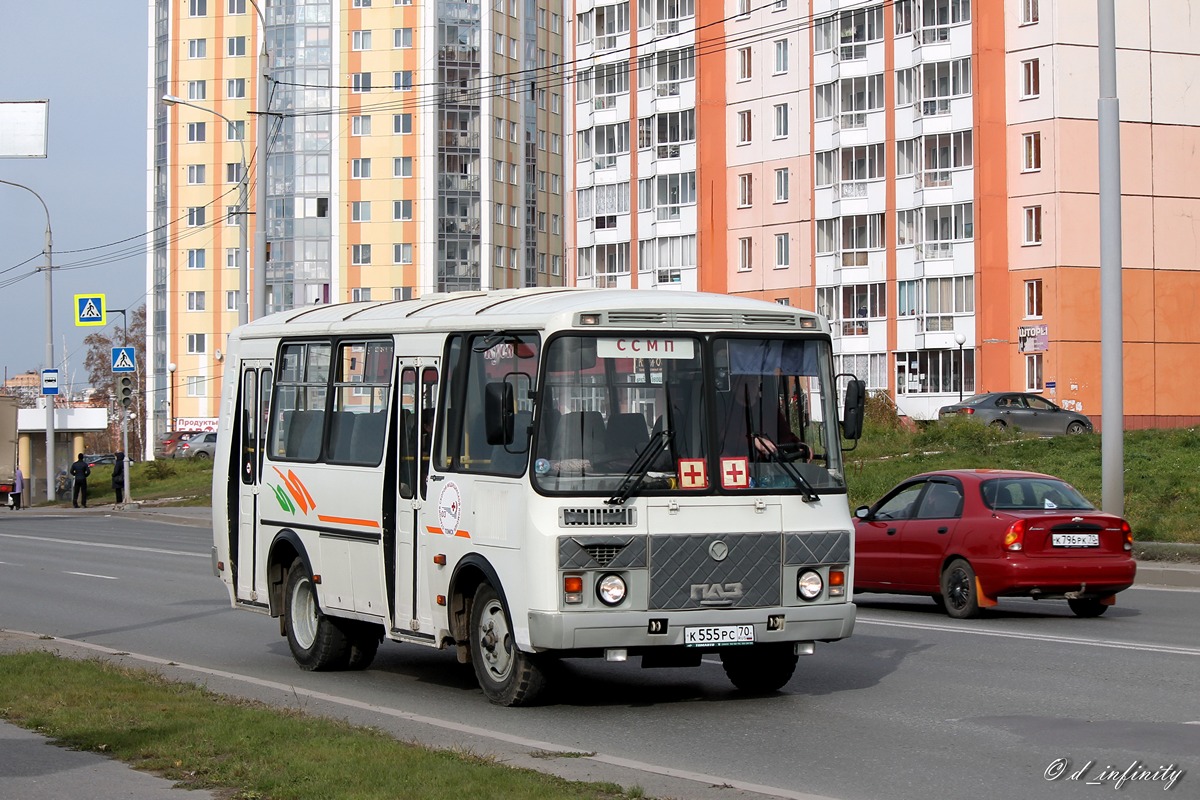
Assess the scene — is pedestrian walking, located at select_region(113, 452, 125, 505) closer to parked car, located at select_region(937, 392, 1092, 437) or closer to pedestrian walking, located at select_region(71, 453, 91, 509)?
pedestrian walking, located at select_region(71, 453, 91, 509)

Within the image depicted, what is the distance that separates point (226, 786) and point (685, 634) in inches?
136

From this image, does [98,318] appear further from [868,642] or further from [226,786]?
[226,786]

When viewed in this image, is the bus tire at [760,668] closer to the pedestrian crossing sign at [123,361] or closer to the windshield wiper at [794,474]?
the windshield wiper at [794,474]

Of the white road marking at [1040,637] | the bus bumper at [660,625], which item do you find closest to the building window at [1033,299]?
the white road marking at [1040,637]

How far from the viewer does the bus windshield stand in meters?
10.8

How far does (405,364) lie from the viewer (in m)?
12.6

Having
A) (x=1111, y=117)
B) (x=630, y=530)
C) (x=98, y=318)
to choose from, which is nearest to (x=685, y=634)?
(x=630, y=530)

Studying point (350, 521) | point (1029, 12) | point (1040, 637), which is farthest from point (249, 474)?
point (1029, 12)

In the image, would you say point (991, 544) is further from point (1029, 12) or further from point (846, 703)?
point (1029, 12)

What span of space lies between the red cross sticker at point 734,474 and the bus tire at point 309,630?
4.08 meters

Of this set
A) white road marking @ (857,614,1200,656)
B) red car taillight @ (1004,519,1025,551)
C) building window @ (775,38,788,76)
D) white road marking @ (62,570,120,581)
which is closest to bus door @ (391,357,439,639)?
white road marking @ (857,614,1200,656)

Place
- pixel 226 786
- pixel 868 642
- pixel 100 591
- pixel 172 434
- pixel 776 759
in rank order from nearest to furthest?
pixel 226 786 < pixel 776 759 < pixel 868 642 < pixel 100 591 < pixel 172 434

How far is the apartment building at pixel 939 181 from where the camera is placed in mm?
66938

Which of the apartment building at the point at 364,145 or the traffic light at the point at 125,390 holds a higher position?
the apartment building at the point at 364,145
